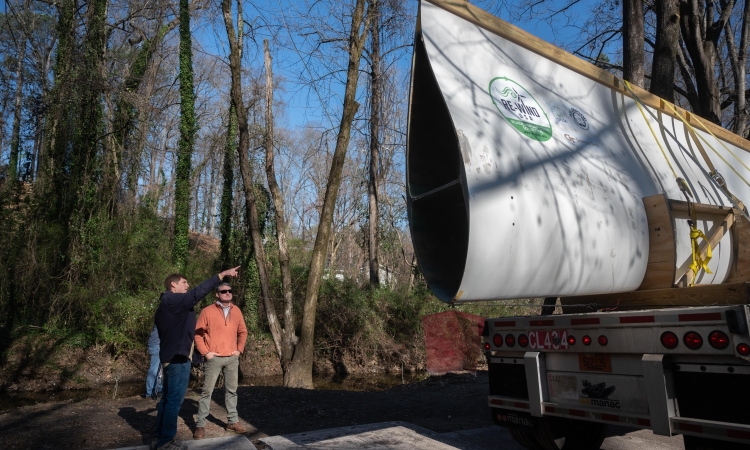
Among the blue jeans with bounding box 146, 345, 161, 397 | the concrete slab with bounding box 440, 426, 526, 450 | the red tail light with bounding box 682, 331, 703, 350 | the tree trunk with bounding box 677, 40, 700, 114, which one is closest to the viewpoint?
the red tail light with bounding box 682, 331, 703, 350

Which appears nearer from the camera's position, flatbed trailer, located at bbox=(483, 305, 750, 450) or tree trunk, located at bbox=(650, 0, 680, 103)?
flatbed trailer, located at bbox=(483, 305, 750, 450)

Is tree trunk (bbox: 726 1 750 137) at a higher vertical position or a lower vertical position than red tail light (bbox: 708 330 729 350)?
higher

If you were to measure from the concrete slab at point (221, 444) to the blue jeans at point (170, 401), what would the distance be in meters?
0.38

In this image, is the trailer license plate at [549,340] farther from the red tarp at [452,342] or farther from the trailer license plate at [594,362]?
the red tarp at [452,342]

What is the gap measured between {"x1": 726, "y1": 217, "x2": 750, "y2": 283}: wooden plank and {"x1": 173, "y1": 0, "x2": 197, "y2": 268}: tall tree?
16.5 metres

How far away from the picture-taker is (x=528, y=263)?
3924 millimetres

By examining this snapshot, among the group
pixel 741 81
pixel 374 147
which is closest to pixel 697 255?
pixel 741 81

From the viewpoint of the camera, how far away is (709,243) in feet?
16.4

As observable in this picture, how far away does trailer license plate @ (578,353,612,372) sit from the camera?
13.7 feet

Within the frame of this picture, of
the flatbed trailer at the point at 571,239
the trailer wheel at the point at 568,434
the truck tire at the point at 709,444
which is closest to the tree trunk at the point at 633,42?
the flatbed trailer at the point at 571,239

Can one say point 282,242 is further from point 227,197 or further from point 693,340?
point 693,340

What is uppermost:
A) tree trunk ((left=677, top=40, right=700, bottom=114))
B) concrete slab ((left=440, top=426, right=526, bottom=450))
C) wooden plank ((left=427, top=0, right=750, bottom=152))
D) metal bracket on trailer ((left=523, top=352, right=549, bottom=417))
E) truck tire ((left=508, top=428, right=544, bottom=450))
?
tree trunk ((left=677, top=40, right=700, bottom=114))

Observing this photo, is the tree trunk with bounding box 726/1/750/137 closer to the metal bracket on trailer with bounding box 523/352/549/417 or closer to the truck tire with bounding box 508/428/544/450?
the truck tire with bounding box 508/428/544/450

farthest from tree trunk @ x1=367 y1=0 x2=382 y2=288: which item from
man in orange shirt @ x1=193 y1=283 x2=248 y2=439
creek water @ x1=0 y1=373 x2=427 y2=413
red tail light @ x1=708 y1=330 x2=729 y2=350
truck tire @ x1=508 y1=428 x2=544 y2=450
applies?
red tail light @ x1=708 y1=330 x2=729 y2=350
